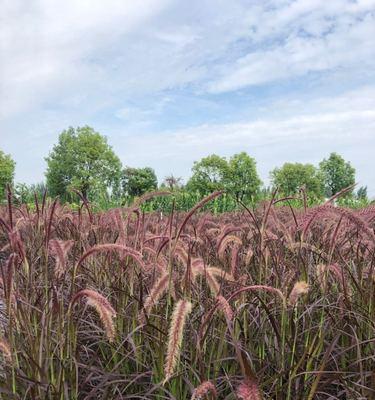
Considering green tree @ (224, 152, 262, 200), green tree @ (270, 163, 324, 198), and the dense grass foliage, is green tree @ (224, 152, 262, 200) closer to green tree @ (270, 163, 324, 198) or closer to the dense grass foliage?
green tree @ (270, 163, 324, 198)

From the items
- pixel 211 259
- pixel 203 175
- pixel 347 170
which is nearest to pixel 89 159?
pixel 203 175

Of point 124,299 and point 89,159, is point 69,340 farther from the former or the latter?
point 89,159

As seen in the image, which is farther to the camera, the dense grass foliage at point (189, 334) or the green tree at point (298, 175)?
the green tree at point (298, 175)

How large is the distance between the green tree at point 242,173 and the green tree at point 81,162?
11.6 metres

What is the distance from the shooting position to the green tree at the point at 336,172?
56.6 m

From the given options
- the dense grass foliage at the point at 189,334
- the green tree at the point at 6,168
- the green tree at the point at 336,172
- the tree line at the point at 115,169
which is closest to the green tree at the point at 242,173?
the tree line at the point at 115,169

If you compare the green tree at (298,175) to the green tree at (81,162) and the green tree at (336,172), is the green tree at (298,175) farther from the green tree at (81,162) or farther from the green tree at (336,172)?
the green tree at (81,162)

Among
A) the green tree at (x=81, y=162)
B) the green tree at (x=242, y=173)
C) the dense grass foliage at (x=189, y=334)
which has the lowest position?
the dense grass foliage at (x=189, y=334)

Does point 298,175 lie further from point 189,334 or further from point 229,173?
Result: point 189,334

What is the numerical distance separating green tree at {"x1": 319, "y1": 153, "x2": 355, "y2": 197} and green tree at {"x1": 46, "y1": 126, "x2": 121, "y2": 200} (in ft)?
70.9

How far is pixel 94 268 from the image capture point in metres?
4.11

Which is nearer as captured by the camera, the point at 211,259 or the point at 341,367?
the point at 341,367

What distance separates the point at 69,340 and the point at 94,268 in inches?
68.2

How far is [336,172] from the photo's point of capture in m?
57.0
